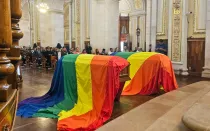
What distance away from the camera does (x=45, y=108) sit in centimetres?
398

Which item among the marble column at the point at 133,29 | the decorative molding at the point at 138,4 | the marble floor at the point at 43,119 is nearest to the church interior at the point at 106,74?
the marble floor at the point at 43,119

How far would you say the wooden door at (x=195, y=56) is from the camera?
27.8 ft

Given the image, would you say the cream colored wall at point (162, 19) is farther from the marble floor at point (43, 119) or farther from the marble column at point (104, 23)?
the marble floor at point (43, 119)

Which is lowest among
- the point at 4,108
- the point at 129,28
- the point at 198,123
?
the point at 198,123

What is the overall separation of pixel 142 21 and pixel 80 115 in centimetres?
1415

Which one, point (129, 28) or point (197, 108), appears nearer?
point (197, 108)

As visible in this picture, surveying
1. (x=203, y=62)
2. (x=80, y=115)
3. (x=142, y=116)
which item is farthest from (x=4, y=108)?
(x=203, y=62)

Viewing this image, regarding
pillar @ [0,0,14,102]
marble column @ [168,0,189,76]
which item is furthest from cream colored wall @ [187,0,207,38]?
pillar @ [0,0,14,102]

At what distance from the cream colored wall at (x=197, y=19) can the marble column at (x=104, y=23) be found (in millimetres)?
3938

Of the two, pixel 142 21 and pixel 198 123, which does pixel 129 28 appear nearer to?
pixel 142 21

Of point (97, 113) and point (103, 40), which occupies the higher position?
point (103, 40)

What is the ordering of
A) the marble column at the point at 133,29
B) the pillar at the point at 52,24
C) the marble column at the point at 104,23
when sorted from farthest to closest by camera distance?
the marble column at the point at 133,29 → the pillar at the point at 52,24 → the marble column at the point at 104,23

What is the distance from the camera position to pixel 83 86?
4074 mm

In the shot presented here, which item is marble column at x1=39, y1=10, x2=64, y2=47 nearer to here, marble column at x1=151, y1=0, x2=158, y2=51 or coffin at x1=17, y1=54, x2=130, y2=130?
Result: marble column at x1=151, y1=0, x2=158, y2=51
